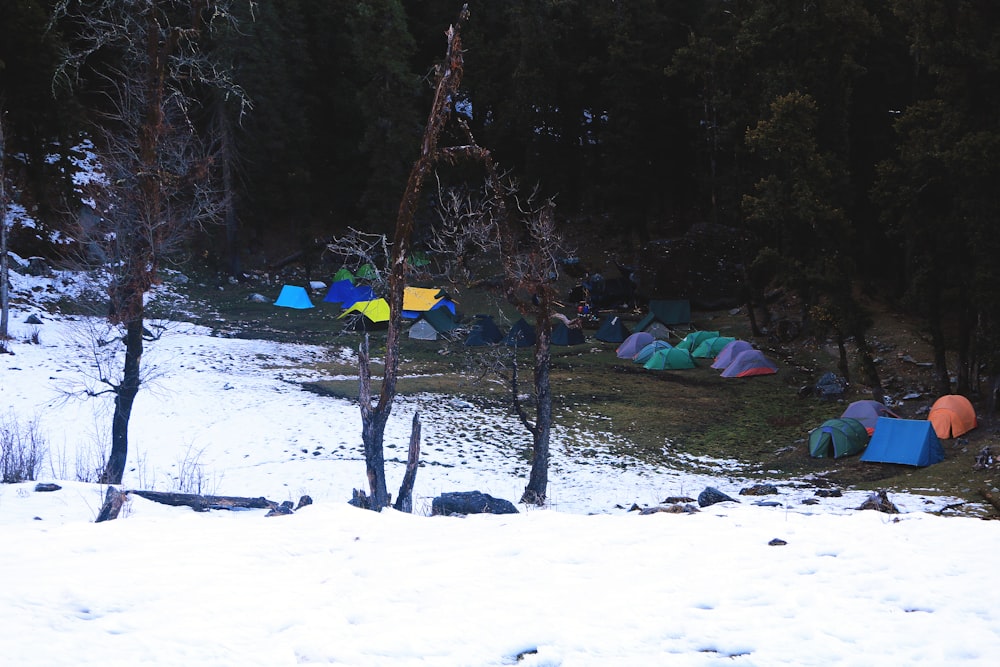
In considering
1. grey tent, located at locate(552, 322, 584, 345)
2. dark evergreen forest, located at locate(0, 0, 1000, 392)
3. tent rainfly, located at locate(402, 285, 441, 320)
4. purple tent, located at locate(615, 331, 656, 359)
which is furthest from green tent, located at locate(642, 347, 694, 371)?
tent rainfly, located at locate(402, 285, 441, 320)

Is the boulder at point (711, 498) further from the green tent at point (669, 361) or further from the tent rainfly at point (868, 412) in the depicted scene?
the green tent at point (669, 361)

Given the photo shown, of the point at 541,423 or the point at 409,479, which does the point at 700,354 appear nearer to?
the point at 541,423

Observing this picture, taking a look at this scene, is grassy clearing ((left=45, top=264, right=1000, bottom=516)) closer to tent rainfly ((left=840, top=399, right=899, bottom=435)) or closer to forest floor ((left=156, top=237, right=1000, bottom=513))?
forest floor ((left=156, top=237, right=1000, bottom=513))

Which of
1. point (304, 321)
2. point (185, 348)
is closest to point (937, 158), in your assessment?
point (185, 348)

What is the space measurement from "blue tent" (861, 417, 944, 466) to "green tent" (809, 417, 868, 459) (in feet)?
1.39

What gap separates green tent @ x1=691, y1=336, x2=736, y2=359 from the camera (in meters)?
26.1

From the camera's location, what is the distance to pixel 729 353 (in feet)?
79.9

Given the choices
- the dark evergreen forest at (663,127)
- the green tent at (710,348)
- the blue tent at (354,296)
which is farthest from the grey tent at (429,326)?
the dark evergreen forest at (663,127)

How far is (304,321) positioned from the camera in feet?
99.6

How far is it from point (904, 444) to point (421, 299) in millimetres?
19982

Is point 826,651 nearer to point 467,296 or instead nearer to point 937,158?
point 937,158

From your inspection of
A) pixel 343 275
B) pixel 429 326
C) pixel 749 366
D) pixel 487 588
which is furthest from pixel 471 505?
pixel 343 275

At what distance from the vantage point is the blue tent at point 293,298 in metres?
33.2

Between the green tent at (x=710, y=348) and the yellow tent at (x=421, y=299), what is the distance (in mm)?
10518
